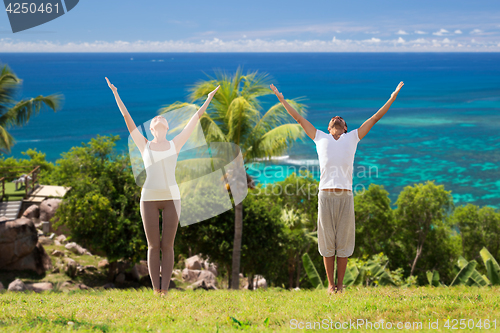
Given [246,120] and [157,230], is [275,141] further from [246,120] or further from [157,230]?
[157,230]

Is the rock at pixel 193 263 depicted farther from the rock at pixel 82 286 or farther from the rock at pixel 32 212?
the rock at pixel 32 212

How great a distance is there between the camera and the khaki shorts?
6.12m

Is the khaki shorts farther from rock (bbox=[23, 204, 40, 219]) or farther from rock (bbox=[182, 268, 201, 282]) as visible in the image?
rock (bbox=[23, 204, 40, 219])

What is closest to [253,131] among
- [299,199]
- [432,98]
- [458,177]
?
[299,199]

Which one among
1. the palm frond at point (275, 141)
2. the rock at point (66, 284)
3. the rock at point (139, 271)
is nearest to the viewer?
the palm frond at point (275, 141)

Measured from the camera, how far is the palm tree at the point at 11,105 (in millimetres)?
19703

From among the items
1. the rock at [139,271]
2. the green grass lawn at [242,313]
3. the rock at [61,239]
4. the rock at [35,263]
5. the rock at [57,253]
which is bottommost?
the rock at [139,271]

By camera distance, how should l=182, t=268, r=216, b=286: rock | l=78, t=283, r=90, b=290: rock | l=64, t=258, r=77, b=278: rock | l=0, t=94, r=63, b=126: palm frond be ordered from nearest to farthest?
l=78, t=283, r=90, b=290: rock, l=64, t=258, r=77, b=278: rock, l=0, t=94, r=63, b=126: palm frond, l=182, t=268, r=216, b=286: rock

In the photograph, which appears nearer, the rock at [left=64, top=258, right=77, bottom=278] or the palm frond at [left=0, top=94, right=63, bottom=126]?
the rock at [left=64, top=258, right=77, bottom=278]

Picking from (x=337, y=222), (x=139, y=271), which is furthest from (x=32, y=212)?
(x=337, y=222)

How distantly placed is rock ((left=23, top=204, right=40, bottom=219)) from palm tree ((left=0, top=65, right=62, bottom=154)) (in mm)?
6389

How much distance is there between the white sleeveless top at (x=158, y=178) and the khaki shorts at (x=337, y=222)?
2259mm

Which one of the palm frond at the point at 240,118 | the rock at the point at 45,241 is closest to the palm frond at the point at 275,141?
the palm frond at the point at 240,118

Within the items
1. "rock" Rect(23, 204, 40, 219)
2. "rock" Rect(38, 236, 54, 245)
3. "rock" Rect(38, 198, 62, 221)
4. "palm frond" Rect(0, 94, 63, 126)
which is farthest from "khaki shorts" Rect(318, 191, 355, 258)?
"rock" Rect(38, 198, 62, 221)
